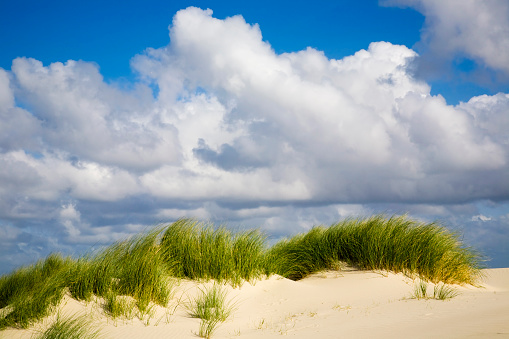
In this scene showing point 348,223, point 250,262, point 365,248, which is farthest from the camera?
point 348,223

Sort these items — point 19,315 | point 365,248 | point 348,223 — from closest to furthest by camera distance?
1. point 19,315
2. point 365,248
3. point 348,223

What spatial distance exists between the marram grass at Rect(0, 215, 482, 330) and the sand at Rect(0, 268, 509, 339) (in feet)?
0.96

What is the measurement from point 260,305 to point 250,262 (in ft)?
3.62

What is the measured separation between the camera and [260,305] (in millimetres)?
8312

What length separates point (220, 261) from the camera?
28.9 feet

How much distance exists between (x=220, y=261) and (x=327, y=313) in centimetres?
237

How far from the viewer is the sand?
18.8 ft

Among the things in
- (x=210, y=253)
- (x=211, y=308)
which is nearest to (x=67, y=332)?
(x=211, y=308)

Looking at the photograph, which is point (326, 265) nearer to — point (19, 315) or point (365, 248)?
point (365, 248)

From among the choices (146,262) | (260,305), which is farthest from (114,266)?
(260,305)

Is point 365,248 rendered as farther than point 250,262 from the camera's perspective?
Yes

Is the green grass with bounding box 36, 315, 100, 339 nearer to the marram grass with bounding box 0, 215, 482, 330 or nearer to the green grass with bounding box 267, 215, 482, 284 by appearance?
the marram grass with bounding box 0, 215, 482, 330

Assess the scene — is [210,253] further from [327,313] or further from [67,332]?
[67,332]

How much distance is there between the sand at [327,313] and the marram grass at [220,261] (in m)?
0.29
